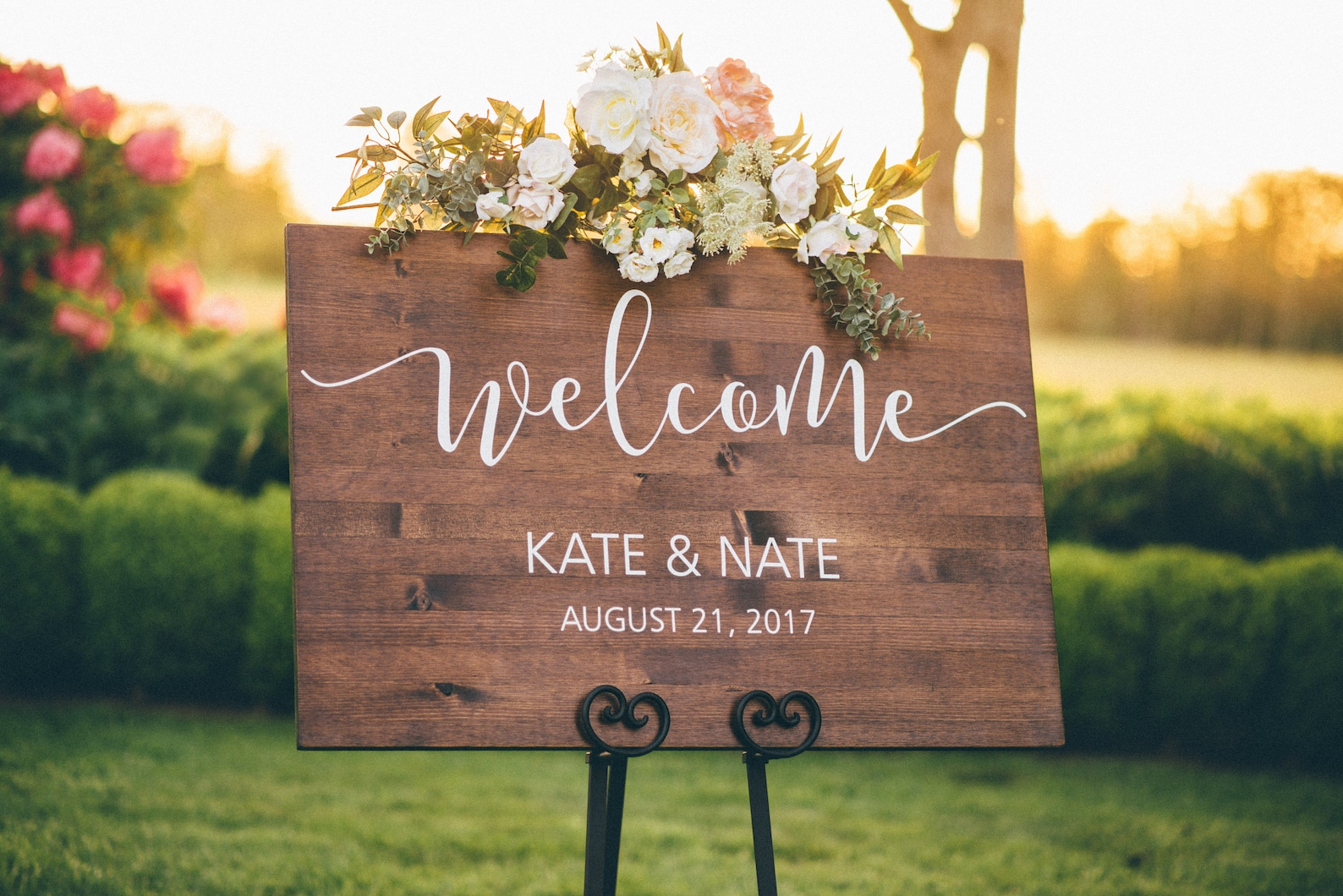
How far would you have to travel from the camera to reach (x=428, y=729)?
4.74 ft

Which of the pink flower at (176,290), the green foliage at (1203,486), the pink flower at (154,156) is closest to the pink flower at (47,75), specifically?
the pink flower at (154,156)

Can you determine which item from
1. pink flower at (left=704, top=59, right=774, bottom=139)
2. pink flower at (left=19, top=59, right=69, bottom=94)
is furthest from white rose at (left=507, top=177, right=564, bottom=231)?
pink flower at (left=19, top=59, right=69, bottom=94)

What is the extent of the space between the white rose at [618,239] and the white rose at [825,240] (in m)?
0.30

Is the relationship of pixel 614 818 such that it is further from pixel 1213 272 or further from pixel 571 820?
pixel 1213 272

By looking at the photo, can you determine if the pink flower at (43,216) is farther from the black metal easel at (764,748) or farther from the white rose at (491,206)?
the black metal easel at (764,748)

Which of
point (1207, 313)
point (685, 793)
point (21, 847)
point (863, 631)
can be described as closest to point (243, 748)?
point (21, 847)

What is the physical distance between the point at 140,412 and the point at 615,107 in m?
3.46

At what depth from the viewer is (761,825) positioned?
1601 mm

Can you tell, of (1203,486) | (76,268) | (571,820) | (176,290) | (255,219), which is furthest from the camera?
(255,219)

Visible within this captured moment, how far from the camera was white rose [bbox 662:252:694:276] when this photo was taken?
1.58 meters

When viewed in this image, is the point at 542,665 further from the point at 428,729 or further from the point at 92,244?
the point at 92,244

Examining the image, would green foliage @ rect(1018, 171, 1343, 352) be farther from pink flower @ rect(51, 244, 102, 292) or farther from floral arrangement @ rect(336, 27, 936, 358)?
floral arrangement @ rect(336, 27, 936, 358)

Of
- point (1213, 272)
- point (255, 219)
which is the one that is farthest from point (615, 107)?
point (1213, 272)

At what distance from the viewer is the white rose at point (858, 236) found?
5.45ft
